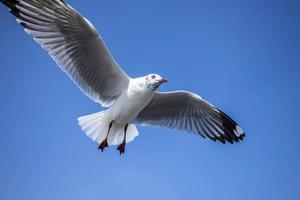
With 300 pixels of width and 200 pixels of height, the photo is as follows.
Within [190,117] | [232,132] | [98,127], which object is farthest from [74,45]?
[232,132]

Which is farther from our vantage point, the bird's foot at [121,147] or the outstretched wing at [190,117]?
the outstretched wing at [190,117]

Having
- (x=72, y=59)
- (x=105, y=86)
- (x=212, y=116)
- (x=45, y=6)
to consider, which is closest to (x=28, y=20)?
(x=45, y=6)

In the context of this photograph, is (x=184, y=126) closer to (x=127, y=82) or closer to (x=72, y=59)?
(x=127, y=82)

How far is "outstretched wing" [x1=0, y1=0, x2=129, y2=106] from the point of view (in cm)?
452

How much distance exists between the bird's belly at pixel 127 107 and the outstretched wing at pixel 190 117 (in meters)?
0.37

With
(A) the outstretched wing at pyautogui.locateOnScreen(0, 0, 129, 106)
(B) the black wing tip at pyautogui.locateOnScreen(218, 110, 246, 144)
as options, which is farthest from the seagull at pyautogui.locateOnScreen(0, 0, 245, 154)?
(B) the black wing tip at pyautogui.locateOnScreen(218, 110, 246, 144)

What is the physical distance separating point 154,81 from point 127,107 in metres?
0.33

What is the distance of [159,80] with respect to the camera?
4574 millimetres

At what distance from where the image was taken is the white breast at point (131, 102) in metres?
4.65

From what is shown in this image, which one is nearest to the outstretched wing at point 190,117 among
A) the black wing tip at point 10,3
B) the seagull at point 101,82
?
the seagull at point 101,82

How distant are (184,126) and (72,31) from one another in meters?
1.52

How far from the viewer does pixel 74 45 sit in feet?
15.4

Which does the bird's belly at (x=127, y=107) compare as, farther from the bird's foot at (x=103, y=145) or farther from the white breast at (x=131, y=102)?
the bird's foot at (x=103, y=145)

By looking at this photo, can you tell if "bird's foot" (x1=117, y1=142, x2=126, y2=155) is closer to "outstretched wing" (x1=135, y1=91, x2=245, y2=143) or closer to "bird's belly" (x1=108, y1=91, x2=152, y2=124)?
"bird's belly" (x1=108, y1=91, x2=152, y2=124)
